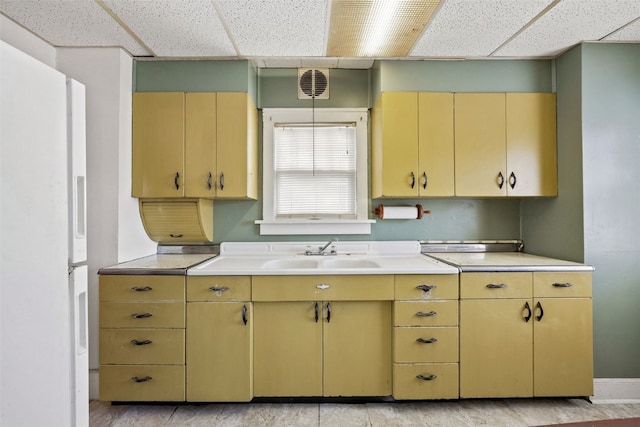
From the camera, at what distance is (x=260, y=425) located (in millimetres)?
2178

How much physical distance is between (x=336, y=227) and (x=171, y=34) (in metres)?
1.83

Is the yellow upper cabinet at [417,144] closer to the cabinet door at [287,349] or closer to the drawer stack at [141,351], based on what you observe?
the cabinet door at [287,349]

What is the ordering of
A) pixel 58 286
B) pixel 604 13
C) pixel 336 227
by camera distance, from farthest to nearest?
pixel 336 227
pixel 604 13
pixel 58 286

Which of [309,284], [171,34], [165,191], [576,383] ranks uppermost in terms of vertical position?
[171,34]

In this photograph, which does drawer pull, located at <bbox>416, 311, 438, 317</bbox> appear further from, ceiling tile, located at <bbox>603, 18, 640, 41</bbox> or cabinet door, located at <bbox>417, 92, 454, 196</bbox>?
ceiling tile, located at <bbox>603, 18, 640, 41</bbox>

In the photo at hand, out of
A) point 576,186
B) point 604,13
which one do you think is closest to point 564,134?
point 576,186

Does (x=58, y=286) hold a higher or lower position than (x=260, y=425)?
higher

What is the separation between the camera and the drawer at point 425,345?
2303mm

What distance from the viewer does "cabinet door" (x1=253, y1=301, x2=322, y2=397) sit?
7.67ft

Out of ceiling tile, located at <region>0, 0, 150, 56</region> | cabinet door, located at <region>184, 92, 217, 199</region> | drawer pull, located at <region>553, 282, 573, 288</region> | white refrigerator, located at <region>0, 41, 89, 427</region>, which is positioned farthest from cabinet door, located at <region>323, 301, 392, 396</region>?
ceiling tile, located at <region>0, 0, 150, 56</region>

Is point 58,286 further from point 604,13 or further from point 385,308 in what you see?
point 604,13

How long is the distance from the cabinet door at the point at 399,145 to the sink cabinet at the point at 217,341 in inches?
53.8

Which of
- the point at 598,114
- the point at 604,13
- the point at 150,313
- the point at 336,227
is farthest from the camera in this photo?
the point at 336,227

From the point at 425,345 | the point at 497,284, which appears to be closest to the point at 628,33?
the point at 497,284
